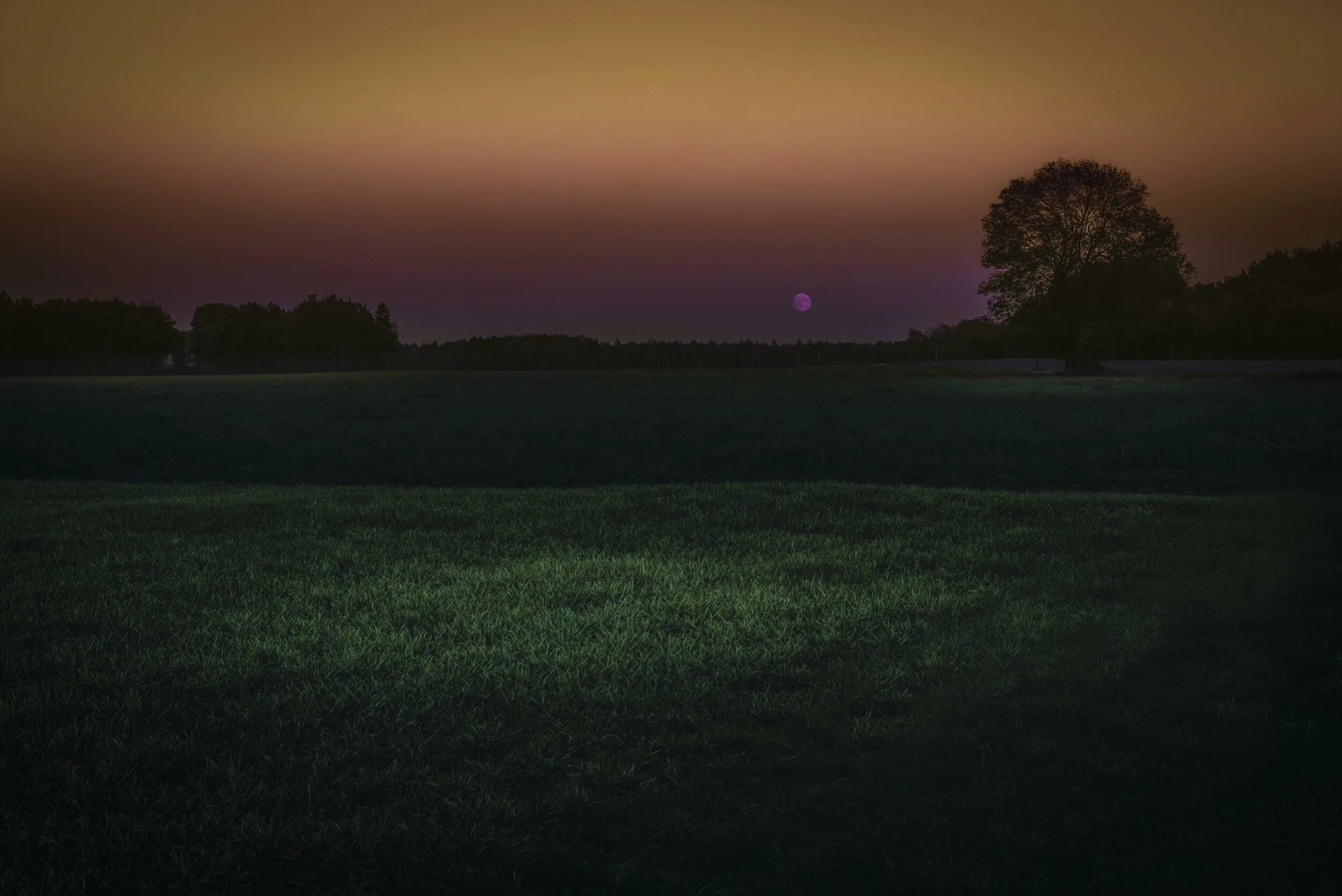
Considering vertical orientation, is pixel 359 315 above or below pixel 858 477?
above

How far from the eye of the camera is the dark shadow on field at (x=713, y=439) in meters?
16.8

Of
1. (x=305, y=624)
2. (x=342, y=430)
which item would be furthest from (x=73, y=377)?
(x=305, y=624)

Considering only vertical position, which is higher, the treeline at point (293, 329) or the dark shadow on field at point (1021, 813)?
the treeline at point (293, 329)

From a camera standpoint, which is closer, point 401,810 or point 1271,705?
point 401,810

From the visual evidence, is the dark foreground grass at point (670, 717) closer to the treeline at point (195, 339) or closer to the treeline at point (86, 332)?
the treeline at point (195, 339)

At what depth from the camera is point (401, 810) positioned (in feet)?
13.5

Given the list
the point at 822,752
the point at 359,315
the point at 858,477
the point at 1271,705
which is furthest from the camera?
the point at 359,315

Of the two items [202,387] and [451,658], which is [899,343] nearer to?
[202,387]

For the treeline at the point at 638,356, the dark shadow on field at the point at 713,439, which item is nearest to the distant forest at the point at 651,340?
the treeline at the point at 638,356

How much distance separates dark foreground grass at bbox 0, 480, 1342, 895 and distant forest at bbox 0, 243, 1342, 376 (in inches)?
2135

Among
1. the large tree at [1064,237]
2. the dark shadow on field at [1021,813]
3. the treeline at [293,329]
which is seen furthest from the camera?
the treeline at [293,329]

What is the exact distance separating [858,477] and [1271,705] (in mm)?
11306

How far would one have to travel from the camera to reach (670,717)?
5082 millimetres

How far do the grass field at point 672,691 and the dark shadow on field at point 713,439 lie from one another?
10.3ft
